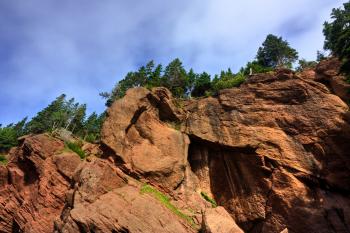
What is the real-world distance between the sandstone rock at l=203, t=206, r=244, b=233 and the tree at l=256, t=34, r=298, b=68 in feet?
123

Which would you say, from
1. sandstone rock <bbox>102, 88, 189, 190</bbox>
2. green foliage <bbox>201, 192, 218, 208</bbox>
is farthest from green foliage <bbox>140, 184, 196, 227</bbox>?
green foliage <bbox>201, 192, 218, 208</bbox>

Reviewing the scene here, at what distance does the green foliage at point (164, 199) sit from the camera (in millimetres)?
23766

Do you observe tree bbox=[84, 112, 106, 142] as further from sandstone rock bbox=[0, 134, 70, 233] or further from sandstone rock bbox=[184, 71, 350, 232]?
sandstone rock bbox=[184, 71, 350, 232]

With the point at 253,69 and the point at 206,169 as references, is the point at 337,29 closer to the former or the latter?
the point at 253,69

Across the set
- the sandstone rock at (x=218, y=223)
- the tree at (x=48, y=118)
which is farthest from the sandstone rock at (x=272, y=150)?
the tree at (x=48, y=118)

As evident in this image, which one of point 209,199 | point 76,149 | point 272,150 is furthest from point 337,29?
point 76,149

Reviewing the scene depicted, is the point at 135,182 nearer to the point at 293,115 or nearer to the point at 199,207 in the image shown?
the point at 199,207

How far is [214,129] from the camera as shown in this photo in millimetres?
30750

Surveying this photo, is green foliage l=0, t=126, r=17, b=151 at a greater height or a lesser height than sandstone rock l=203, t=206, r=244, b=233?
greater

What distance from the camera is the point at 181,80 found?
48688 millimetres

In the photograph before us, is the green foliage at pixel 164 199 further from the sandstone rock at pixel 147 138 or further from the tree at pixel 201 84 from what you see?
the tree at pixel 201 84

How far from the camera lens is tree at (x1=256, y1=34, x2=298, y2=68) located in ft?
177

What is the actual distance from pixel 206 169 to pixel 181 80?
2153 centimetres

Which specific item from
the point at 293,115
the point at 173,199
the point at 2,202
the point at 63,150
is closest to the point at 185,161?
the point at 173,199
